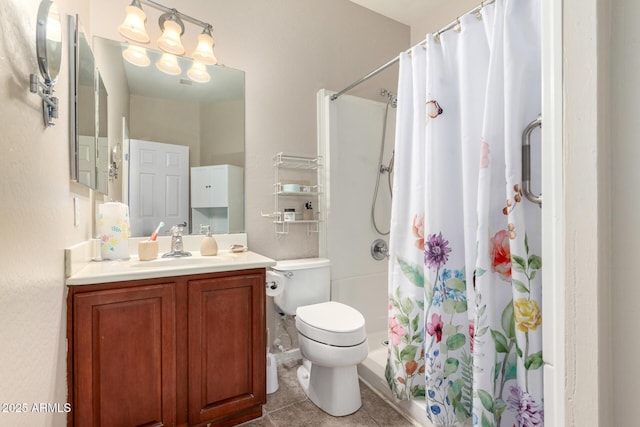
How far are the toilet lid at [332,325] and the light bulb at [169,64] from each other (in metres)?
1.70

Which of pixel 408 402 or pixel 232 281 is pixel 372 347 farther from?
pixel 232 281

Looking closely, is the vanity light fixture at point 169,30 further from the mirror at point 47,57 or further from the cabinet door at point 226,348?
the cabinet door at point 226,348

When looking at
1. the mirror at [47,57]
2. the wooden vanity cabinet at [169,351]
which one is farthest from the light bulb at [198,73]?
the wooden vanity cabinet at [169,351]

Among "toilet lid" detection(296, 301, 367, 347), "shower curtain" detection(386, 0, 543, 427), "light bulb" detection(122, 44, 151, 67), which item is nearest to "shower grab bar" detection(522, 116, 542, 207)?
"shower curtain" detection(386, 0, 543, 427)

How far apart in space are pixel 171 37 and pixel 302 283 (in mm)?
1719

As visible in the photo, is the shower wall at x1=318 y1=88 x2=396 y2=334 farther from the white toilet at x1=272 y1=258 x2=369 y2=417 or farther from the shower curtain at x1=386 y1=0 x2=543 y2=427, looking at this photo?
the shower curtain at x1=386 y1=0 x2=543 y2=427

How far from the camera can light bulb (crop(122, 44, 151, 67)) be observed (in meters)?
1.77

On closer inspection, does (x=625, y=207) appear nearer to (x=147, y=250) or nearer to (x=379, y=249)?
(x=147, y=250)

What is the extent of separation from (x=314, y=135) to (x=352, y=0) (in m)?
1.23

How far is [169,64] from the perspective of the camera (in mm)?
1871

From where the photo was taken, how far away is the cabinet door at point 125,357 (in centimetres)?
117

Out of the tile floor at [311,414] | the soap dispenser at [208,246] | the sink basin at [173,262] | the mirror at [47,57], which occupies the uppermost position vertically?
the mirror at [47,57]

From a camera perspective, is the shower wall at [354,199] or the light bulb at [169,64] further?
the shower wall at [354,199]

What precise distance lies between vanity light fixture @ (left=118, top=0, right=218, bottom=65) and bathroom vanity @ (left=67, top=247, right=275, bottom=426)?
126 cm
